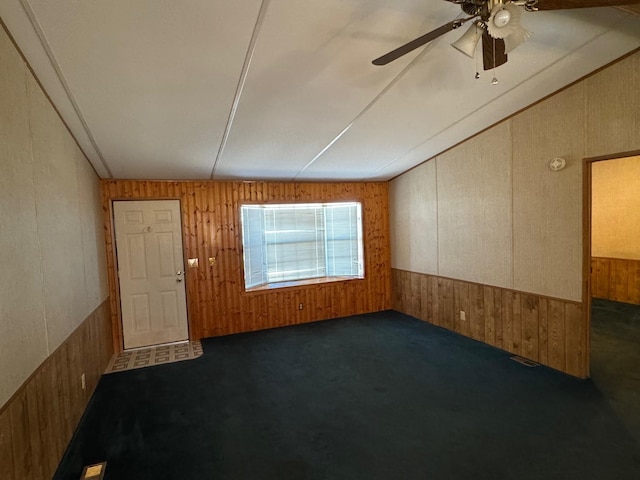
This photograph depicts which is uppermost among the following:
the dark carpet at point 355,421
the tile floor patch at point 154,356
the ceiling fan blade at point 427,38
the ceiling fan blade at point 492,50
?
the ceiling fan blade at point 492,50

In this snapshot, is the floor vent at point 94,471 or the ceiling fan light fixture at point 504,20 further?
the floor vent at point 94,471

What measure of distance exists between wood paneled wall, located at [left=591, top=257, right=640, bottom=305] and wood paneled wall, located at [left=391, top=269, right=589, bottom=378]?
135 inches

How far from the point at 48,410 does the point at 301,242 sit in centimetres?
384

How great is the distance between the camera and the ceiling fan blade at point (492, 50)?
6.65 ft

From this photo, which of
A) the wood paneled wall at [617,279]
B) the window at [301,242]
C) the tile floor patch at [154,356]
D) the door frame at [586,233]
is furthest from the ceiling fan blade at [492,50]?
the wood paneled wall at [617,279]

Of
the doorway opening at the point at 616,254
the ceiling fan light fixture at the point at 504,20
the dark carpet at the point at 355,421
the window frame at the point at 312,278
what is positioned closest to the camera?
the ceiling fan light fixture at the point at 504,20

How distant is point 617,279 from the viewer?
5793mm

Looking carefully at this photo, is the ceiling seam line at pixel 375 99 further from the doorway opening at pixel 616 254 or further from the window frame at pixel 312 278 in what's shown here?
the doorway opening at pixel 616 254

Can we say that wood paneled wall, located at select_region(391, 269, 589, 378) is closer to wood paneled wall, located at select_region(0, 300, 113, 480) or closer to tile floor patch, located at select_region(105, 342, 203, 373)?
tile floor patch, located at select_region(105, 342, 203, 373)

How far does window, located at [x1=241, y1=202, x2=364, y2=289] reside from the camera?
204 inches

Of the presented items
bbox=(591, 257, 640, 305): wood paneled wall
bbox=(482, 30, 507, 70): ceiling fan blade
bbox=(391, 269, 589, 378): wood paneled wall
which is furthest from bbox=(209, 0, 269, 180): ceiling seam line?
bbox=(591, 257, 640, 305): wood paneled wall

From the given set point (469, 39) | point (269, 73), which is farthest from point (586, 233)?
point (269, 73)

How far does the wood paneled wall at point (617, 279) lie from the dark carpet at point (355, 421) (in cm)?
357

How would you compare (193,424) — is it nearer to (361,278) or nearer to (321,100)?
(321,100)
